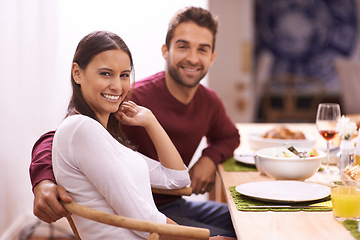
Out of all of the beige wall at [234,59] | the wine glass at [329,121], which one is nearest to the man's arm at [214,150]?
the wine glass at [329,121]

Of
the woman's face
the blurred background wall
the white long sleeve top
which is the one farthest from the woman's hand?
the blurred background wall

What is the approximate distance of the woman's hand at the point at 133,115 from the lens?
1429 mm

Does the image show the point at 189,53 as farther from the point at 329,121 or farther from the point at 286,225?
the point at 286,225

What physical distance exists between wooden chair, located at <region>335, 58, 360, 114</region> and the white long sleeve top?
2.92m

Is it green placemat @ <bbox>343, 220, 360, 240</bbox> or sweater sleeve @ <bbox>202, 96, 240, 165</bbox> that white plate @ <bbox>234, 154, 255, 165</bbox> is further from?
green placemat @ <bbox>343, 220, 360, 240</bbox>

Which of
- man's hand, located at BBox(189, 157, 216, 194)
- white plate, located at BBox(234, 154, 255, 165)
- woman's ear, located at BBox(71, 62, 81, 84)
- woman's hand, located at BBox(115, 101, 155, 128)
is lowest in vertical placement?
man's hand, located at BBox(189, 157, 216, 194)

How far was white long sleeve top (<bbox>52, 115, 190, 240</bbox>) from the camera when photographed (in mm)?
1075

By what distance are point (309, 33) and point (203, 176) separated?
6.17 metres

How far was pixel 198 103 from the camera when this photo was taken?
77.8 inches

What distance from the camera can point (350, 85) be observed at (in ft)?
12.2

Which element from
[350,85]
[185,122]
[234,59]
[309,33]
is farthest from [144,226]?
[309,33]

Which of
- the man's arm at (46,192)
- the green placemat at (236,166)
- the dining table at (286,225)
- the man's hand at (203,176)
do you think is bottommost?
the man's hand at (203,176)

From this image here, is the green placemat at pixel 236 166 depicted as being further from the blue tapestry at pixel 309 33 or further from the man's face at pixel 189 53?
the blue tapestry at pixel 309 33

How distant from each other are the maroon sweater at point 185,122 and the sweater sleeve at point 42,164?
47cm
